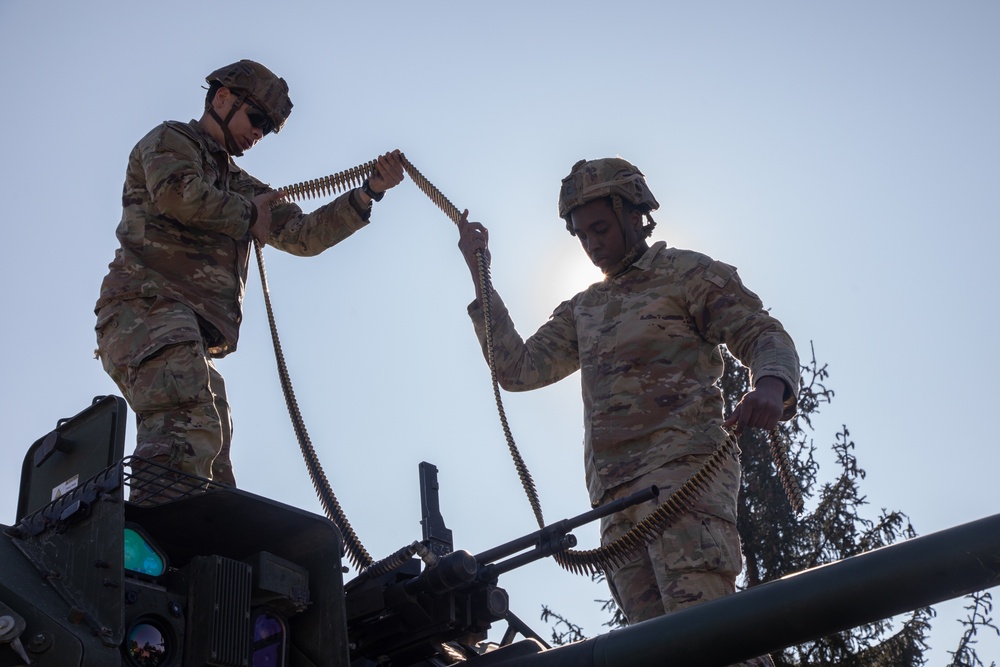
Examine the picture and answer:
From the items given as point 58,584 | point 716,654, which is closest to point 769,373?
point 716,654

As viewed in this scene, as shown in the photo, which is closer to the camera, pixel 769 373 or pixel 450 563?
pixel 450 563

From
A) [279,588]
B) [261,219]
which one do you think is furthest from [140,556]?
[261,219]

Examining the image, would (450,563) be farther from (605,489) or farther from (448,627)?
(605,489)

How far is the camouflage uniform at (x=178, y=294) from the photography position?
604 centimetres

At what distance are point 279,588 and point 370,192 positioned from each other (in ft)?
12.6

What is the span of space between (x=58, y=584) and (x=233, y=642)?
1.85ft

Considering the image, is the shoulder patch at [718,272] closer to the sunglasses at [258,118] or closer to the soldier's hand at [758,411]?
the soldier's hand at [758,411]

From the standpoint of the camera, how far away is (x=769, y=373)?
5.62 m

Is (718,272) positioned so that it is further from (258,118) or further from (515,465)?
(258,118)

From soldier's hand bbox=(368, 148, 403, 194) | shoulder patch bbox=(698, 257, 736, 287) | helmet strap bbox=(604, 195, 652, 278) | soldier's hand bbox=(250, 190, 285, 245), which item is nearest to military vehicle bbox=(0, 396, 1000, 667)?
shoulder patch bbox=(698, 257, 736, 287)

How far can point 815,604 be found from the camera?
385 centimetres

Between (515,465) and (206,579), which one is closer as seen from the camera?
(206,579)

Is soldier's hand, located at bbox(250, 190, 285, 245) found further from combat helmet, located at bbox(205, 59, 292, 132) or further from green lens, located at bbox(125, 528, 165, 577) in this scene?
green lens, located at bbox(125, 528, 165, 577)

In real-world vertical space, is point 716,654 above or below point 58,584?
→ below
